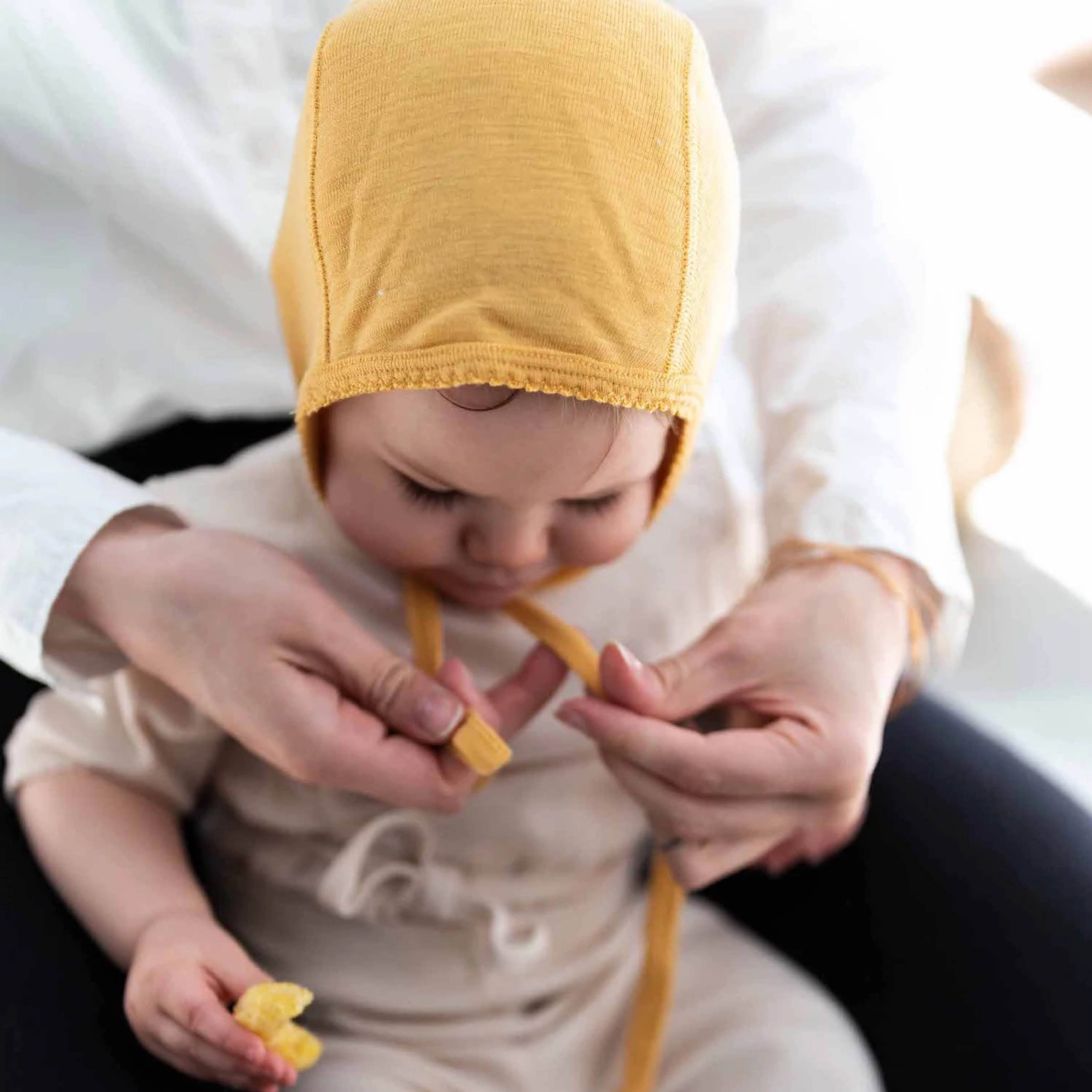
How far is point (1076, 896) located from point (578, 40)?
60cm

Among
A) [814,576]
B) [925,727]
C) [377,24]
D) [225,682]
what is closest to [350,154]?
[377,24]

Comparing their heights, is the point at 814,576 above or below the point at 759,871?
above

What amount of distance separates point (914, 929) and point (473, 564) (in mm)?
433

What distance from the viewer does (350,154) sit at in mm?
593

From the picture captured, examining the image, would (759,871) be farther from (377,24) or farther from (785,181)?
(377,24)

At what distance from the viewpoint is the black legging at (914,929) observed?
695 millimetres

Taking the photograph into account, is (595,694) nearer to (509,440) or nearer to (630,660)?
(630,660)

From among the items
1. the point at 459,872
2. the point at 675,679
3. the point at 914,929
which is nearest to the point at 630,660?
the point at 675,679

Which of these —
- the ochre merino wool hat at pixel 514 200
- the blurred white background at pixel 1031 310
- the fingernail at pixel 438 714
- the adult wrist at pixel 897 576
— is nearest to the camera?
the ochre merino wool hat at pixel 514 200

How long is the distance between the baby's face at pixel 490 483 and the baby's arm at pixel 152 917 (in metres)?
0.23

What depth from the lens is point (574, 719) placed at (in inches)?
27.5

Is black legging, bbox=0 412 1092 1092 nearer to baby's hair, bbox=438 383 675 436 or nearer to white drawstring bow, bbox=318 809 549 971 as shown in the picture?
white drawstring bow, bbox=318 809 549 971

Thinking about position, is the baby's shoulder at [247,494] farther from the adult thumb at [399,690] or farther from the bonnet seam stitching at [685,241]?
the bonnet seam stitching at [685,241]

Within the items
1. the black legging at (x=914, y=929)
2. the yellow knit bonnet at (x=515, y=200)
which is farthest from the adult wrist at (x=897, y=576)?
the yellow knit bonnet at (x=515, y=200)
